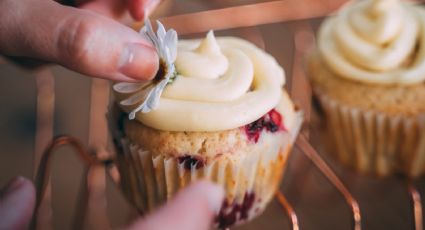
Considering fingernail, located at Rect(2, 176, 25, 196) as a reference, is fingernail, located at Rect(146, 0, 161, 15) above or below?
above

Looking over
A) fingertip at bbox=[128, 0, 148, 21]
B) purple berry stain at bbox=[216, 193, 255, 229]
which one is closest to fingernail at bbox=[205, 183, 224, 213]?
purple berry stain at bbox=[216, 193, 255, 229]

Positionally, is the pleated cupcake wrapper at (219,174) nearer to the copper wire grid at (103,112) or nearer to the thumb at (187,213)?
the copper wire grid at (103,112)

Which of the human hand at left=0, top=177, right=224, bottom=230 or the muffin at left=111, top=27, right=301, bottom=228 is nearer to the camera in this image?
the human hand at left=0, top=177, right=224, bottom=230

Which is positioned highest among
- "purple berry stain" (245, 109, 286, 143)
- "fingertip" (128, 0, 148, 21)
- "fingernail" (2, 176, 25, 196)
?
"fingertip" (128, 0, 148, 21)

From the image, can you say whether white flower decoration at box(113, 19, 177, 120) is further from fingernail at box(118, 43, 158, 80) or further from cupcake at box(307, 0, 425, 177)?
cupcake at box(307, 0, 425, 177)

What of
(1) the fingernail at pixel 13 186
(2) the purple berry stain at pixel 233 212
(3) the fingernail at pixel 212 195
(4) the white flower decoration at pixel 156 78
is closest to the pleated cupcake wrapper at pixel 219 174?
(2) the purple berry stain at pixel 233 212

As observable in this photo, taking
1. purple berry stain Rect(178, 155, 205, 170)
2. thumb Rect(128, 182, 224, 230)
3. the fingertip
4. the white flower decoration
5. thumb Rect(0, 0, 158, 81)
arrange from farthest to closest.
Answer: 1. the fingertip
2. purple berry stain Rect(178, 155, 205, 170)
3. the white flower decoration
4. thumb Rect(0, 0, 158, 81)
5. thumb Rect(128, 182, 224, 230)

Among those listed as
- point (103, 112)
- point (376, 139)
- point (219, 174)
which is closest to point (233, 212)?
point (219, 174)

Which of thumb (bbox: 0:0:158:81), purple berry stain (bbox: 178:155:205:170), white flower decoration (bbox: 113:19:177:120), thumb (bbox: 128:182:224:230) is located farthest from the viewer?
purple berry stain (bbox: 178:155:205:170)
